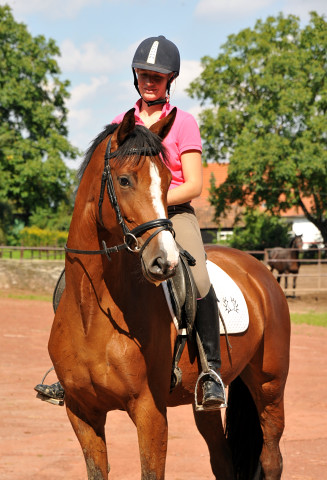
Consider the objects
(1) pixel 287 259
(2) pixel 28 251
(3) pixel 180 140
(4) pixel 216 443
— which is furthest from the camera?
(1) pixel 287 259

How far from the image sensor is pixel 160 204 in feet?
10.5

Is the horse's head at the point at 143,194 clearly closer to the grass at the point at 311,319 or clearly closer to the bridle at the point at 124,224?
the bridle at the point at 124,224

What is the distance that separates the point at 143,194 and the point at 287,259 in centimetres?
2191

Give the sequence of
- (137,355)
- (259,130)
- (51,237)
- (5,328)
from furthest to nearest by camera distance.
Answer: (51,237), (259,130), (5,328), (137,355)

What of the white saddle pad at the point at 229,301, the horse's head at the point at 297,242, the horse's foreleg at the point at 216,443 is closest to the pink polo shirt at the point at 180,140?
the white saddle pad at the point at 229,301

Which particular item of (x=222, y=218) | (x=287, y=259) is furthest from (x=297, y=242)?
(x=222, y=218)

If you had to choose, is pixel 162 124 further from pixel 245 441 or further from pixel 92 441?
pixel 245 441

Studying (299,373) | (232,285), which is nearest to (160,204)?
(232,285)

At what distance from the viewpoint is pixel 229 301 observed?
15.2 feet

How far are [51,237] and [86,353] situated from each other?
120ft

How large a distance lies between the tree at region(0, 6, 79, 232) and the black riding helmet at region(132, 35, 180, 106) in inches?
1296

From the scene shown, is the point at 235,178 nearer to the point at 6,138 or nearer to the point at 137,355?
the point at 6,138

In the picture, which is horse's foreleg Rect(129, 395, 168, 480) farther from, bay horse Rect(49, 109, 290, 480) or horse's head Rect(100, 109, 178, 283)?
horse's head Rect(100, 109, 178, 283)

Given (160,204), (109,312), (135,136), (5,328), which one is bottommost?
(5,328)
